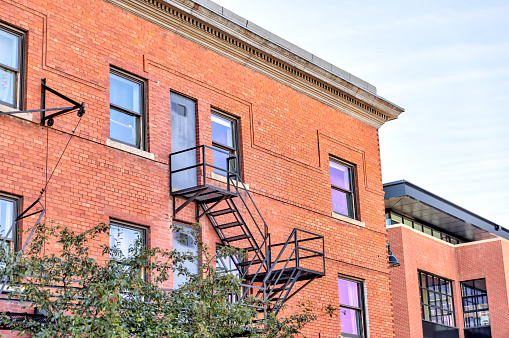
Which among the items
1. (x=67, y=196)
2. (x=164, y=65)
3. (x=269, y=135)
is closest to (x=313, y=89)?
(x=269, y=135)

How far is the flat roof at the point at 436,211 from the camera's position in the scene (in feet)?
106

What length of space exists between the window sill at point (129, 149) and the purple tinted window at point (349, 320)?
7.21 m

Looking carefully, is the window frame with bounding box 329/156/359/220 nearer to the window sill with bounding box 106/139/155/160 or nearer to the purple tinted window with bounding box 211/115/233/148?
the purple tinted window with bounding box 211/115/233/148

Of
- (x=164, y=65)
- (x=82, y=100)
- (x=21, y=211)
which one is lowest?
(x=21, y=211)

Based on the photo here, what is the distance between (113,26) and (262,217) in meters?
5.63

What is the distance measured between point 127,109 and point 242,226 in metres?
3.79

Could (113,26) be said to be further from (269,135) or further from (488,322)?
(488,322)

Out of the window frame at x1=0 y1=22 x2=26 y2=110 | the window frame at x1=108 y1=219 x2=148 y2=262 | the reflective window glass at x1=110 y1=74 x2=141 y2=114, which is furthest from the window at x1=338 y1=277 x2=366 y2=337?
the window frame at x1=0 y1=22 x2=26 y2=110

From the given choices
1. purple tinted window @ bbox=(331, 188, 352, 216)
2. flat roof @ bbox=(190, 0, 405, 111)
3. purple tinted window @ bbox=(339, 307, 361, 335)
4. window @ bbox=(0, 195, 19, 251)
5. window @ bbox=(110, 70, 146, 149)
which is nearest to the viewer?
window @ bbox=(0, 195, 19, 251)

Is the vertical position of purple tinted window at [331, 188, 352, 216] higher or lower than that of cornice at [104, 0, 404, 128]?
lower

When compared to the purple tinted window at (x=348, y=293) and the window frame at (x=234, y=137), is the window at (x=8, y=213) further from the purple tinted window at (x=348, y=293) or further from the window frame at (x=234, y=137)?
the purple tinted window at (x=348, y=293)

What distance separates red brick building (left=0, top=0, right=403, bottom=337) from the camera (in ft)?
49.4

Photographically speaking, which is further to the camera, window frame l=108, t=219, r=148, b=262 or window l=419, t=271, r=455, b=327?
window l=419, t=271, r=455, b=327

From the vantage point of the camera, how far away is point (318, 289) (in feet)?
65.4
